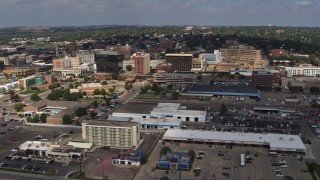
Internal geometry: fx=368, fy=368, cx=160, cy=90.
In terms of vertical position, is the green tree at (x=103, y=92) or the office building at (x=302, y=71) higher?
the office building at (x=302, y=71)

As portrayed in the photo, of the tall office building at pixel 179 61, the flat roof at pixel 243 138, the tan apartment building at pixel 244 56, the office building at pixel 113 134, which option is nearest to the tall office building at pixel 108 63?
the tall office building at pixel 179 61

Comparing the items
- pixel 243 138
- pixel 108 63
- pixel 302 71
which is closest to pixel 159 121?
pixel 243 138

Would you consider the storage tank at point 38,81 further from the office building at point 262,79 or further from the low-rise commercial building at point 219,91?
the office building at point 262,79

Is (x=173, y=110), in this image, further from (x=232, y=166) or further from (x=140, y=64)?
(x=140, y=64)

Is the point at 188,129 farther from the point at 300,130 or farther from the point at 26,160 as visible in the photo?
the point at 26,160

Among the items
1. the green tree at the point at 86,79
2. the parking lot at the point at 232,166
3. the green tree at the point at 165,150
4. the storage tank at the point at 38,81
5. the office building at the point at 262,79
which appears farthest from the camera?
the green tree at the point at 86,79

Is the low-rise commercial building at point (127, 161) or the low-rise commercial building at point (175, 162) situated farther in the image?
the low-rise commercial building at point (127, 161)
